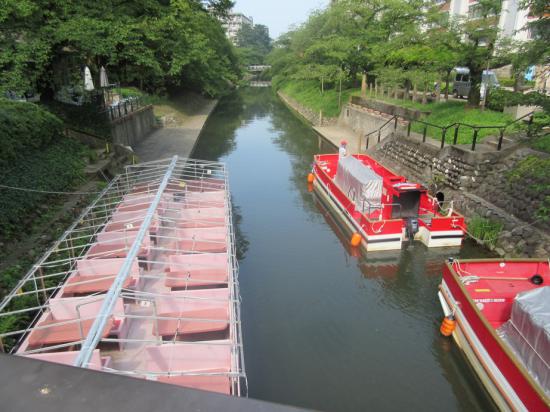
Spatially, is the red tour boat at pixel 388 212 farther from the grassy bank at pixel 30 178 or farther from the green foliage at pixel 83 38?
the green foliage at pixel 83 38

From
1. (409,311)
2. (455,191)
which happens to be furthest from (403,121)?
(409,311)

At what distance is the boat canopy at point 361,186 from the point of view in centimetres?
1507

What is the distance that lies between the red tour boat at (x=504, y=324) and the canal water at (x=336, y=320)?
71 cm

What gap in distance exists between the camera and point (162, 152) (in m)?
25.3

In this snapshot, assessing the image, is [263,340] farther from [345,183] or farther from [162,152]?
[162,152]

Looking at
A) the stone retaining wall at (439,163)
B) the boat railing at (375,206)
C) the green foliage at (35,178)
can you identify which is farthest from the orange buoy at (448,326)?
the green foliage at (35,178)

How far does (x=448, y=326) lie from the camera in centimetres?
961

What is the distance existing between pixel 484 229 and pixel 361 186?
14.4ft

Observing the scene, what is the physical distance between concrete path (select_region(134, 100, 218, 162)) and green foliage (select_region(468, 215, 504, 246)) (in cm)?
1639

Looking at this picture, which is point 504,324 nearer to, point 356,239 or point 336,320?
point 336,320

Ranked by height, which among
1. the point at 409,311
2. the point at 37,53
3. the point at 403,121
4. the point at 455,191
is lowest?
the point at 409,311

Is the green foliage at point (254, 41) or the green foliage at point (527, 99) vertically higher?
the green foliage at point (254, 41)

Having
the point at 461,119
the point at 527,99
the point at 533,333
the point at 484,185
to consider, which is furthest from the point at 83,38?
the point at 461,119

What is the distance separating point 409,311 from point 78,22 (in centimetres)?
1552
